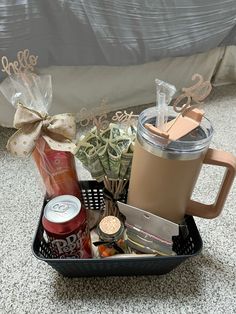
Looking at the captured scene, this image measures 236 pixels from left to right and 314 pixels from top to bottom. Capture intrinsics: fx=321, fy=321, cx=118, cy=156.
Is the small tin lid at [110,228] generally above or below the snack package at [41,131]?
below

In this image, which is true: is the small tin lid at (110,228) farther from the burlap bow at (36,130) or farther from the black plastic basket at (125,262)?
the burlap bow at (36,130)

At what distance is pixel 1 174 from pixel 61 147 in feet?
1.56

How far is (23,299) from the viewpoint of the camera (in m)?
0.71

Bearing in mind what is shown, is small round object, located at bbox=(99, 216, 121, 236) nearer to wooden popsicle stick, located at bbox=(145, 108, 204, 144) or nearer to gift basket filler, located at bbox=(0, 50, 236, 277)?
gift basket filler, located at bbox=(0, 50, 236, 277)

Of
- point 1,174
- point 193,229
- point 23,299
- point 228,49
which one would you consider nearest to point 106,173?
point 193,229

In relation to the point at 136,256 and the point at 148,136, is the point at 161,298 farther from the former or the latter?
the point at 148,136

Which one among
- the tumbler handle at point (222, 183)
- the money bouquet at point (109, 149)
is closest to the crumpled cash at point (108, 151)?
the money bouquet at point (109, 149)

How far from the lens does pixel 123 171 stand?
683 millimetres

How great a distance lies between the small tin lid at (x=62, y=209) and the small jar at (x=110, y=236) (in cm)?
7

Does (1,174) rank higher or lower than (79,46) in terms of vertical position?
lower

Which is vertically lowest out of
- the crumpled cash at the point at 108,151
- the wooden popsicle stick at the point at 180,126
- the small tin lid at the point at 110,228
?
the small tin lid at the point at 110,228

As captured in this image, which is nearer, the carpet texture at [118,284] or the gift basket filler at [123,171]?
the gift basket filler at [123,171]

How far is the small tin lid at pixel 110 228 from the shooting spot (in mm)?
645

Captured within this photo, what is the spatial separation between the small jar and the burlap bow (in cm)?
16
